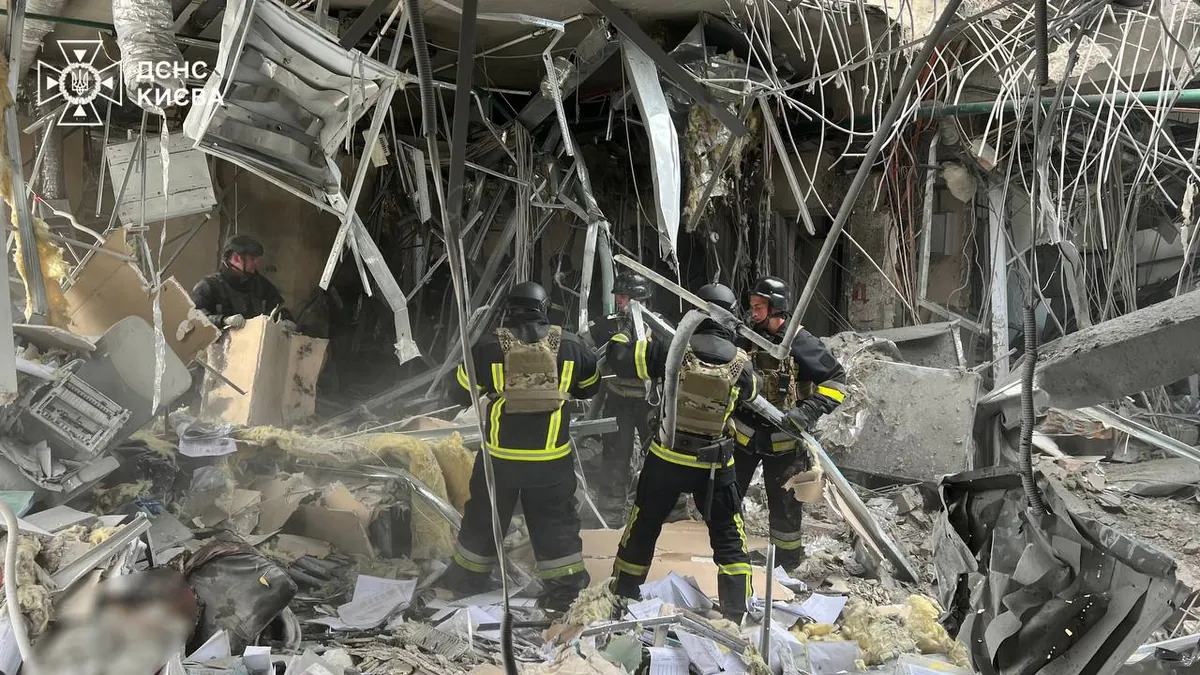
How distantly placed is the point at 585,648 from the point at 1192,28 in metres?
5.27

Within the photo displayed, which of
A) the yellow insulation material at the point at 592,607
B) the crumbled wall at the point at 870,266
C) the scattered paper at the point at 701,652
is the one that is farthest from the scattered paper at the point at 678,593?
the crumbled wall at the point at 870,266

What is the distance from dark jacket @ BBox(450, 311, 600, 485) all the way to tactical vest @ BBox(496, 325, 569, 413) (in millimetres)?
34

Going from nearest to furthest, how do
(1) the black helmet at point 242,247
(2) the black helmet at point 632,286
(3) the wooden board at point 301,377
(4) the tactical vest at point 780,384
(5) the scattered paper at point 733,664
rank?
(5) the scattered paper at point 733,664 → (4) the tactical vest at point 780,384 → (3) the wooden board at point 301,377 → (2) the black helmet at point 632,286 → (1) the black helmet at point 242,247

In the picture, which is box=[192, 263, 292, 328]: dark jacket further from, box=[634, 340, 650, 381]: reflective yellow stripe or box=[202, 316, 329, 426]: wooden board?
box=[634, 340, 650, 381]: reflective yellow stripe

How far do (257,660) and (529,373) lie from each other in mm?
1726

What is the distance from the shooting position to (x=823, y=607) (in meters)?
4.08

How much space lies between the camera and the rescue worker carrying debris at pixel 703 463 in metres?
3.93

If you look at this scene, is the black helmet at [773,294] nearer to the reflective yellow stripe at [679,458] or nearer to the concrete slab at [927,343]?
the reflective yellow stripe at [679,458]

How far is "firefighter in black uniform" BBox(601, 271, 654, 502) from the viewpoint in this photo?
5594mm

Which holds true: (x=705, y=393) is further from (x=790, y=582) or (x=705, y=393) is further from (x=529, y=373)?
(x=790, y=582)

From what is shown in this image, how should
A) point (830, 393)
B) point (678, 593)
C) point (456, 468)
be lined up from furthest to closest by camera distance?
point (456, 468), point (830, 393), point (678, 593)

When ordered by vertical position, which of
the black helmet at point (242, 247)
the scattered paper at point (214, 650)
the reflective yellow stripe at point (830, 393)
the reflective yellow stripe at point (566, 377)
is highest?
the black helmet at point (242, 247)

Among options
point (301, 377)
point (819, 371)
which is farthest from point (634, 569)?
point (301, 377)

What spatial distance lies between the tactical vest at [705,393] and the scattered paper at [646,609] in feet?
2.92
